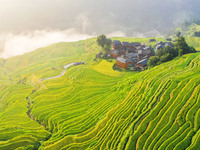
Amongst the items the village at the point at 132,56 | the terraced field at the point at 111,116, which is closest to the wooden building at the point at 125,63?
the village at the point at 132,56

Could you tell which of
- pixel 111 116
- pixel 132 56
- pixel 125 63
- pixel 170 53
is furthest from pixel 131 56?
pixel 111 116

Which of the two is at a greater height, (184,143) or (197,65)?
(197,65)

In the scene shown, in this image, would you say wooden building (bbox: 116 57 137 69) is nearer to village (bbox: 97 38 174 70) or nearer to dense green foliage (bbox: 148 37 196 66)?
village (bbox: 97 38 174 70)

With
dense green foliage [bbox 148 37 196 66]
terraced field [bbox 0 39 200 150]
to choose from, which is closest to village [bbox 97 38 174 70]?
dense green foliage [bbox 148 37 196 66]

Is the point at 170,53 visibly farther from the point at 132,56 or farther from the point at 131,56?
the point at 131,56

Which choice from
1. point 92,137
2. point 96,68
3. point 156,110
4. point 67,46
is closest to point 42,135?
point 92,137

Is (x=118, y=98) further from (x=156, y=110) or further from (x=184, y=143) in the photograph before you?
(x=184, y=143)

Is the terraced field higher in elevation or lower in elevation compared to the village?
lower

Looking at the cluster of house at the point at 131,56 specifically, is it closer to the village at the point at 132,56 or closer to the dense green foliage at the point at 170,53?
the village at the point at 132,56
